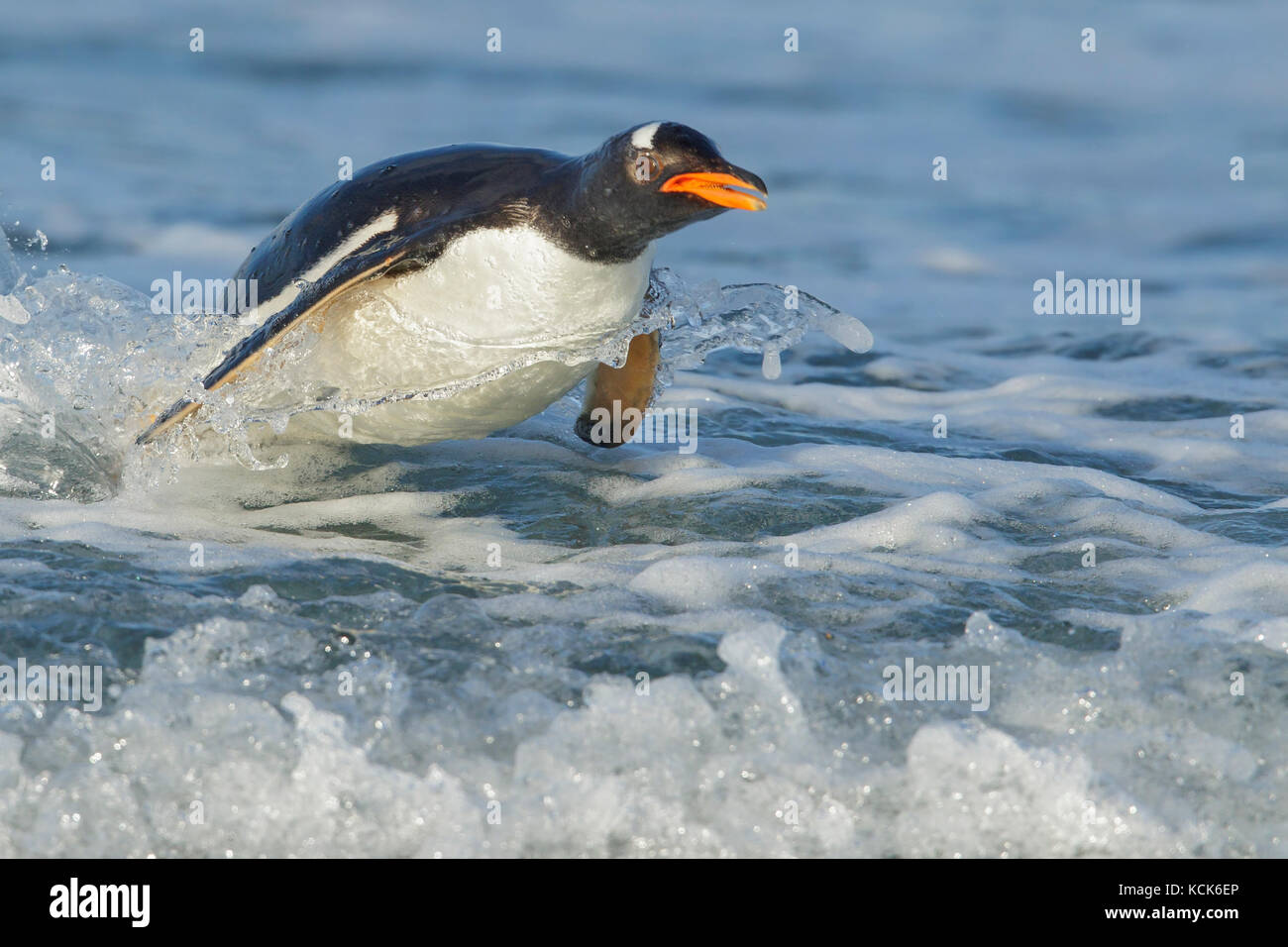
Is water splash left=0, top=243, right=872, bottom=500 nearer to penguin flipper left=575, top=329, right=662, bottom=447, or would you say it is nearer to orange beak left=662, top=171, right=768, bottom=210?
penguin flipper left=575, top=329, right=662, bottom=447

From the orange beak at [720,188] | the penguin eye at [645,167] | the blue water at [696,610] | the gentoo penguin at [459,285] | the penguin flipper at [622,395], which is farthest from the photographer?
the penguin flipper at [622,395]

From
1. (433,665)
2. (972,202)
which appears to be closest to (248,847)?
(433,665)

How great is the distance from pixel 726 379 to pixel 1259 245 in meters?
5.91

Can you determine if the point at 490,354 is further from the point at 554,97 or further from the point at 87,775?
the point at 554,97

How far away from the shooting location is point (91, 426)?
454 cm

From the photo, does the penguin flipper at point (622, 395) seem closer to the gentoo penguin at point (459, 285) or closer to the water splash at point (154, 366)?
the water splash at point (154, 366)

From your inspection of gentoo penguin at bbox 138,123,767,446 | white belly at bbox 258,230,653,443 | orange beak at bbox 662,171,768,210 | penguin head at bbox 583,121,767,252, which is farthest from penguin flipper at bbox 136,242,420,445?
orange beak at bbox 662,171,768,210

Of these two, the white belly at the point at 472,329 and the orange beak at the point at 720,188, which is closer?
the orange beak at the point at 720,188

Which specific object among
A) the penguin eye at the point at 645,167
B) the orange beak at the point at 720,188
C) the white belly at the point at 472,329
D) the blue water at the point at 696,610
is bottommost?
the blue water at the point at 696,610

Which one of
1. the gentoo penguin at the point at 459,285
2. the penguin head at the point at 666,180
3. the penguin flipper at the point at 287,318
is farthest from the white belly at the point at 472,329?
the penguin head at the point at 666,180

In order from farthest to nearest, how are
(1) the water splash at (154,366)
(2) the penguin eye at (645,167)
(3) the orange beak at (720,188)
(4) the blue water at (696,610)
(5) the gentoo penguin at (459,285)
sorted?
(1) the water splash at (154,366) < (5) the gentoo penguin at (459,285) < (2) the penguin eye at (645,167) < (3) the orange beak at (720,188) < (4) the blue water at (696,610)

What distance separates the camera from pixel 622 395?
4852mm

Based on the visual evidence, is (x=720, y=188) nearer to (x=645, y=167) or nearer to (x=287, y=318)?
(x=645, y=167)

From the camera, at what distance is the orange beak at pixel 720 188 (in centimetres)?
363
